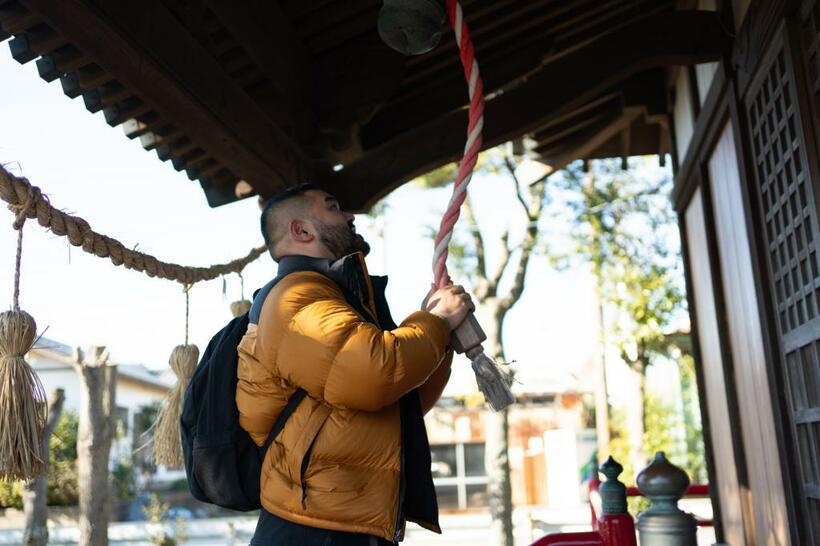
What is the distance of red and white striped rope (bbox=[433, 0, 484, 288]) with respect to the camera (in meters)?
1.91

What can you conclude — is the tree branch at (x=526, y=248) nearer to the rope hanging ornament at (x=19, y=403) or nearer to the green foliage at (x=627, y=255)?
the green foliage at (x=627, y=255)

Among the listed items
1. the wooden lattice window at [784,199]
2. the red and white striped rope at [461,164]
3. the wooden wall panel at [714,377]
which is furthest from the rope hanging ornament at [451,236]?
the wooden wall panel at [714,377]

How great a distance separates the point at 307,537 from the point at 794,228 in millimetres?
1694

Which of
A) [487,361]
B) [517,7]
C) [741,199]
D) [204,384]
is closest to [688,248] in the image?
[741,199]

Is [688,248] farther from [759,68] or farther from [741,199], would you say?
[759,68]

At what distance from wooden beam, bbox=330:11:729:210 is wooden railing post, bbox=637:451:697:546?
138 cm

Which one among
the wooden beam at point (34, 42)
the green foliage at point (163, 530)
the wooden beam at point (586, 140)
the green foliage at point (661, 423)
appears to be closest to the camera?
the wooden beam at point (34, 42)

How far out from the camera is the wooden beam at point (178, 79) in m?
2.00

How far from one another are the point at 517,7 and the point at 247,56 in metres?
1.17

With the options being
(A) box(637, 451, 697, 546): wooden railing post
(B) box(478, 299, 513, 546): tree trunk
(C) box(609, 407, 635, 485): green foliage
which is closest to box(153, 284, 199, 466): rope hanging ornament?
(A) box(637, 451, 697, 546): wooden railing post

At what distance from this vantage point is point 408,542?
12.5 metres

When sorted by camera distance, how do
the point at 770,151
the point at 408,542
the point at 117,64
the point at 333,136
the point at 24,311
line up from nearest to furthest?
the point at 24,311 → the point at 117,64 → the point at 770,151 → the point at 333,136 → the point at 408,542

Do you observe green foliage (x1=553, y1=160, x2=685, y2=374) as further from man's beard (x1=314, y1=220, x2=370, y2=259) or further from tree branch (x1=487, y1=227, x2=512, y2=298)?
man's beard (x1=314, y1=220, x2=370, y2=259)

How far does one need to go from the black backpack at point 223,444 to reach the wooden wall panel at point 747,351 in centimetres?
192
